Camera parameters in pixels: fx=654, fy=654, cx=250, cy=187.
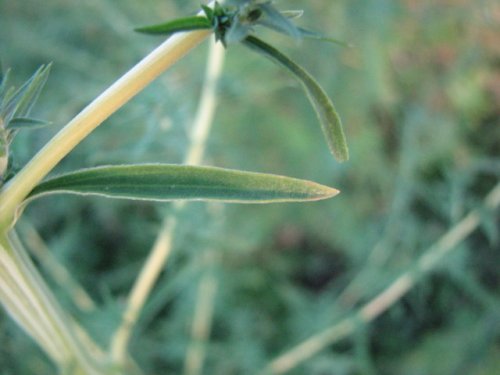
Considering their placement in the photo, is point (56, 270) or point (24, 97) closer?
point (24, 97)

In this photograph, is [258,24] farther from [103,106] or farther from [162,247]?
[162,247]

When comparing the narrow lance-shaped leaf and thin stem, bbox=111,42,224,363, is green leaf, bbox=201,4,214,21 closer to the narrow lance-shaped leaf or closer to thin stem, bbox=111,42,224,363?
the narrow lance-shaped leaf

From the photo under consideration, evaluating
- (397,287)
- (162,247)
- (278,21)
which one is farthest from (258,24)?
(397,287)

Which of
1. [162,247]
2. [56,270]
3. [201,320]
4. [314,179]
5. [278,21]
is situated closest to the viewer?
[278,21]

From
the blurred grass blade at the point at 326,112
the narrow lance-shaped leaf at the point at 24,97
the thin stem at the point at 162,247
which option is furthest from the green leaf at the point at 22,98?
the thin stem at the point at 162,247

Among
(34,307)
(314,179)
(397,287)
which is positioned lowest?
(34,307)

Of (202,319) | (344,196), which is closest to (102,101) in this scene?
(202,319)

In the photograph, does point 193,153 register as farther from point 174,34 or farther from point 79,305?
point 174,34

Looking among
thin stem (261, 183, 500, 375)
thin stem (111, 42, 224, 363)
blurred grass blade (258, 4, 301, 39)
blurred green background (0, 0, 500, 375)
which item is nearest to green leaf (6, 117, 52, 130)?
blurred grass blade (258, 4, 301, 39)

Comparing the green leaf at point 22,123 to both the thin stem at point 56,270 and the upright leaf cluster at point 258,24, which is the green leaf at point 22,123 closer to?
the upright leaf cluster at point 258,24
